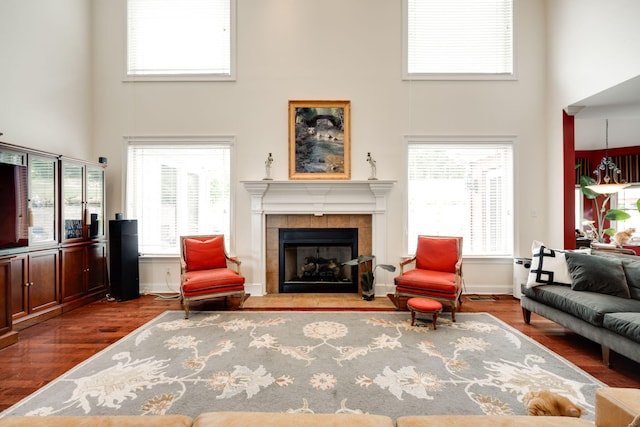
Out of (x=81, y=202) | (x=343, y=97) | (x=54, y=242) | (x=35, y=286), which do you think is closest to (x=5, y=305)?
(x=35, y=286)

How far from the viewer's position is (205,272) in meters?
4.11

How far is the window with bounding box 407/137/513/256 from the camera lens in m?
4.85

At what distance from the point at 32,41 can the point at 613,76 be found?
7.54 meters

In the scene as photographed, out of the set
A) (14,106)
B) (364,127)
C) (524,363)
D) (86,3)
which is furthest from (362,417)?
(86,3)

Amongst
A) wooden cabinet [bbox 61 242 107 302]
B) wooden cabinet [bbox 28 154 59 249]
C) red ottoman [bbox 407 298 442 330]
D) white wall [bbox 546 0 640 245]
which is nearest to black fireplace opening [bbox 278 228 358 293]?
red ottoman [bbox 407 298 442 330]

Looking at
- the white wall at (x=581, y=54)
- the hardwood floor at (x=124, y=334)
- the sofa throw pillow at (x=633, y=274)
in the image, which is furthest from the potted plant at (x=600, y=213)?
the sofa throw pillow at (x=633, y=274)

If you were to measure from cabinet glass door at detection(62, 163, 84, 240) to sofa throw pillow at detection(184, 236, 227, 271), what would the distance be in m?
1.52

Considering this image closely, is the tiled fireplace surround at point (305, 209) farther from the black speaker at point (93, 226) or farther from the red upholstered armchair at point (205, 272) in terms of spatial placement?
the black speaker at point (93, 226)

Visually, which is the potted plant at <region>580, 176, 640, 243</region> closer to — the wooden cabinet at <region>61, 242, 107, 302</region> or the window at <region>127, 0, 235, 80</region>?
the window at <region>127, 0, 235, 80</region>

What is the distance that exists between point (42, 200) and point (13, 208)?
1.26ft

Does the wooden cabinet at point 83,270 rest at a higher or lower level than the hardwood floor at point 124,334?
higher

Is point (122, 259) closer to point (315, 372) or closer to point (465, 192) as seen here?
point (315, 372)

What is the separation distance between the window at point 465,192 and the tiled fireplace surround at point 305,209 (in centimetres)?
58

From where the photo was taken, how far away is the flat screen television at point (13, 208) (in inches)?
127
